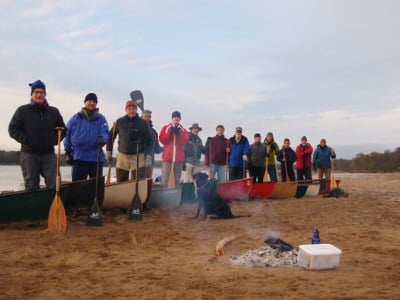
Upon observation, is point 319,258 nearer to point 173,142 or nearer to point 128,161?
point 128,161

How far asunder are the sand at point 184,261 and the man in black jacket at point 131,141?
863 mm

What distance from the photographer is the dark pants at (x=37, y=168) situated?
21.0 feet

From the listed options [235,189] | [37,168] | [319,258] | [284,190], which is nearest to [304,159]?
[284,190]

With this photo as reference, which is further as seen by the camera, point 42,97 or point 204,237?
point 42,97

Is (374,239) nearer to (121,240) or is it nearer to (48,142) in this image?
(121,240)

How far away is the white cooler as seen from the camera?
161 inches

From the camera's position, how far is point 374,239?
5.78m

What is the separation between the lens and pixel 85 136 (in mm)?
7031

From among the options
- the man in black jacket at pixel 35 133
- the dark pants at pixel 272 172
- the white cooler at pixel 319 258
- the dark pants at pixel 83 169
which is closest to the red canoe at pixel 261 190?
the dark pants at pixel 272 172

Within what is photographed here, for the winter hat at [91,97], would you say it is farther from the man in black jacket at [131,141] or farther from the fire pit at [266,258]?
the fire pit at [266,258]

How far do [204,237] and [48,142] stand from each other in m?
2.57

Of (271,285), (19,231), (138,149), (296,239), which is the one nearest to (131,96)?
(138,149)

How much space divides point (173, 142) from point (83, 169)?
2522mm

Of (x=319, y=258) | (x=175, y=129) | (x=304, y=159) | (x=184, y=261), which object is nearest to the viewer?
(x=319, y=258)
